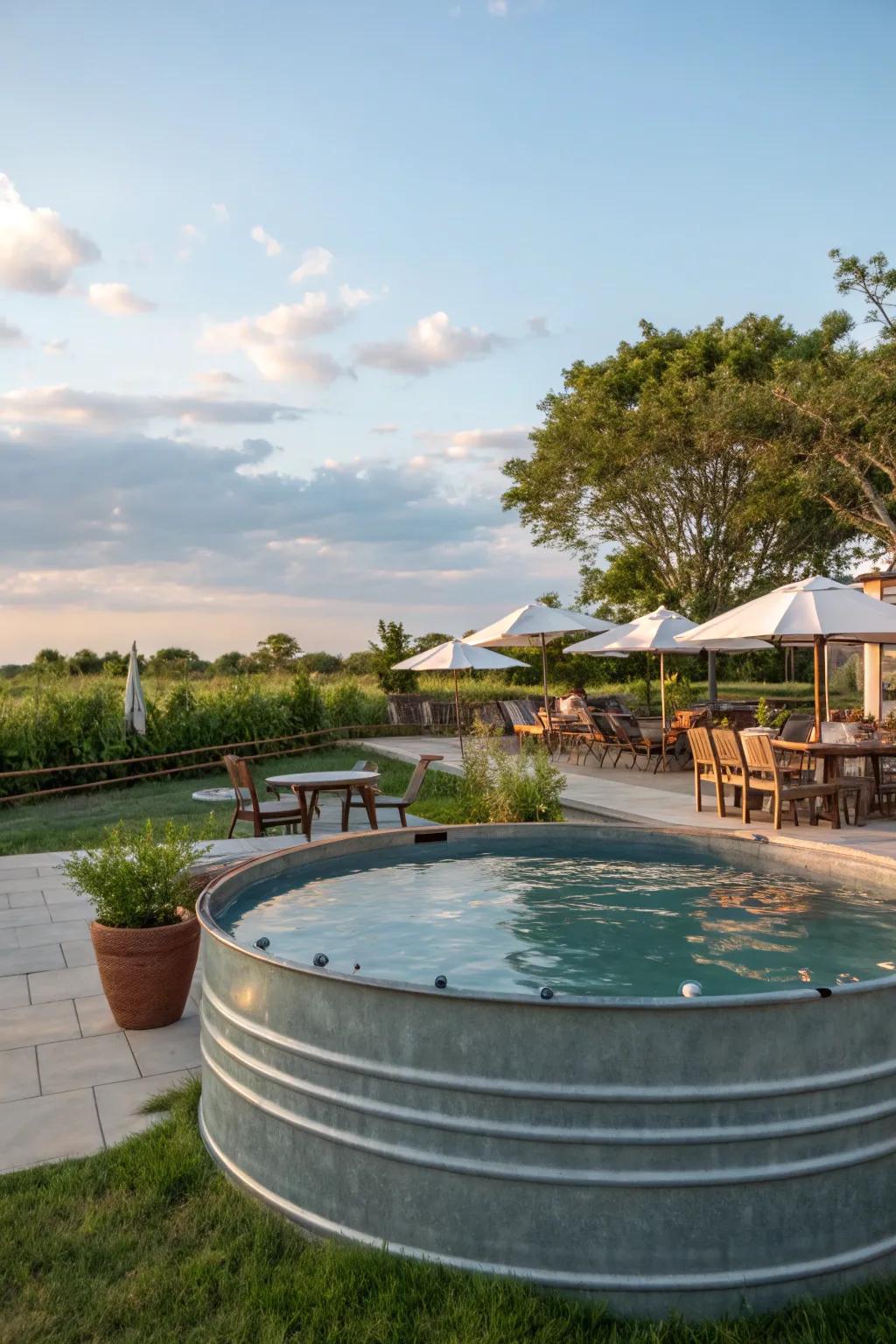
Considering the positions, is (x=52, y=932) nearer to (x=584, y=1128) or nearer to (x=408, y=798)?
(x=408, y=798)

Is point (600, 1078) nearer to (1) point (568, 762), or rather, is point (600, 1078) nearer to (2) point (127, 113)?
(2) point (127, 113)

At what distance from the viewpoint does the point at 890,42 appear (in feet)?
35.7

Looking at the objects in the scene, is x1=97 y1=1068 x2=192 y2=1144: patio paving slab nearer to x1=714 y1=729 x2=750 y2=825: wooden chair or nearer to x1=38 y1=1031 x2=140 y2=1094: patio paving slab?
x1=38 y1=1031 x2=140 y2=1094: patio paving slab

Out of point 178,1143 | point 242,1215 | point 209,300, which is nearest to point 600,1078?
point 242,1215

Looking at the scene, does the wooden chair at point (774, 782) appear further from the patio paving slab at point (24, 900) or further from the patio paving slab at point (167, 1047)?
the patio paving slab at point (24, 900)

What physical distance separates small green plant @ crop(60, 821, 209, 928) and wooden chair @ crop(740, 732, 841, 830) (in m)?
5.50

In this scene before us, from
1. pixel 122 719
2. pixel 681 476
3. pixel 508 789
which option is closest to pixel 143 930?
pixel 508 789

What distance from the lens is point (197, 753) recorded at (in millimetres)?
14867

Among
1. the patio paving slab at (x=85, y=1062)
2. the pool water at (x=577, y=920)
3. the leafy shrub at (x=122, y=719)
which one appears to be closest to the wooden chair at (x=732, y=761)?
the pool water at (x=577, y=920)

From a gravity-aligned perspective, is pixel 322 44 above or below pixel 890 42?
below

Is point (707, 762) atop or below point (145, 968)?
atop

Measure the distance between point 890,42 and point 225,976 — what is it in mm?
12645

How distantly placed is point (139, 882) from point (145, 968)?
1.25ft

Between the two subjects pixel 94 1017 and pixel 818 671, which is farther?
pixel 818 671
